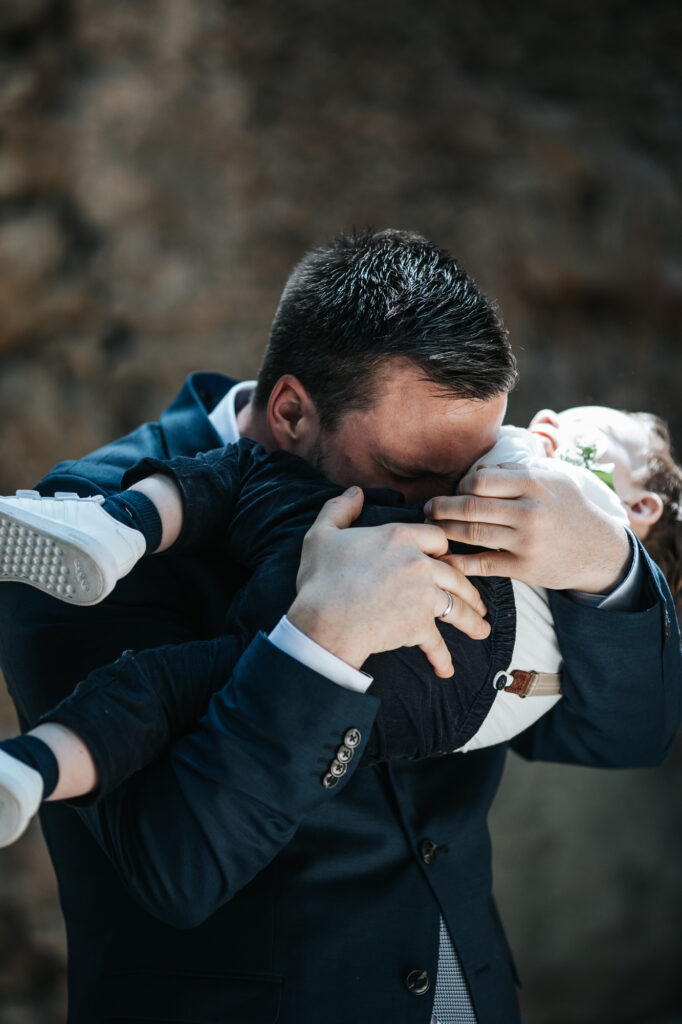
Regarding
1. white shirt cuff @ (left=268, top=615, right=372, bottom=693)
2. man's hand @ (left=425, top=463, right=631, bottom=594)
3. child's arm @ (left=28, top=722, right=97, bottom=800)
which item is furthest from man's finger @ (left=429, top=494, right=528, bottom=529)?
child's arm @ (left=28, top=722, right=97, bottom=800)

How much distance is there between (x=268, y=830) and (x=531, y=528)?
42 centimetres

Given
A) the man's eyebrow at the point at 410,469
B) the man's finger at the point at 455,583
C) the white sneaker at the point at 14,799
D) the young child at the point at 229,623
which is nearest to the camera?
the white sneaker at the point at 14,799

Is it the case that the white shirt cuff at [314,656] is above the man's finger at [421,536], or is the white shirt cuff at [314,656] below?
below

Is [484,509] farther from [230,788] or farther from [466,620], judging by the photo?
[230,788]

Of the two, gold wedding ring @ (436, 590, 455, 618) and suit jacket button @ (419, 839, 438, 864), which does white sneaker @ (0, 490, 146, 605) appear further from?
suit jacket button @ (419, 839, 438, 864)

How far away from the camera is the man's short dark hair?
3.99 feet

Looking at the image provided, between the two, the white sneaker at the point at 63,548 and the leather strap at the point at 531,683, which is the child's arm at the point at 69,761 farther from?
the leather strap at the point at 531,683

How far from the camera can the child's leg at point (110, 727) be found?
0.84 metres

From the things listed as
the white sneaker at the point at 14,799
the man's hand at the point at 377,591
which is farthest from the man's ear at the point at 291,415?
the white sneaker at the point at 14,799

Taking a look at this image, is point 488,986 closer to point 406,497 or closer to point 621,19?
point 406,497

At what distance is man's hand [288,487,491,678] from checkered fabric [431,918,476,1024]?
1.24ft

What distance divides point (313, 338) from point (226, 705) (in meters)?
0.58

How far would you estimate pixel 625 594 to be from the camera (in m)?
1.14

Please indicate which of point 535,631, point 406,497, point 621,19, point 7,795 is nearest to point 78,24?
point 621,19
